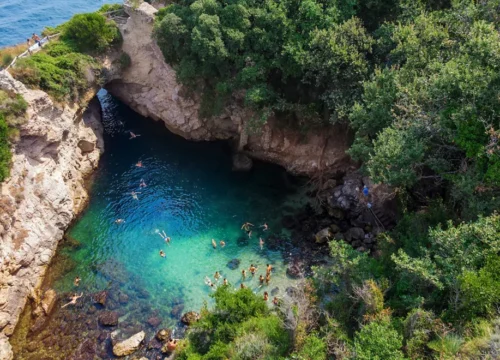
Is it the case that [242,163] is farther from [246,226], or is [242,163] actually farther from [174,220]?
[174,220]

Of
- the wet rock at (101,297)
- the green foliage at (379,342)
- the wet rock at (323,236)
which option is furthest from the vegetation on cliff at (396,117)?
the wet rock at (101,297)

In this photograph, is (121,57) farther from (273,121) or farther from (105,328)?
(105,328)

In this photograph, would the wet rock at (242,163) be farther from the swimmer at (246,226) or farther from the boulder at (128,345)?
the boulder at (128,345)

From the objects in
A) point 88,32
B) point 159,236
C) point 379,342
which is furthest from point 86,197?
point 379,342

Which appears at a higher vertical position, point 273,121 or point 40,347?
point 273,121

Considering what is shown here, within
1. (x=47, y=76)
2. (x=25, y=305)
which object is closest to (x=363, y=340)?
(x=25, y=305)

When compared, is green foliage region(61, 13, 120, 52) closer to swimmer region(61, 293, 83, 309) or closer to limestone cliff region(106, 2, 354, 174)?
limestone cliff region(106, 2, 354, 174)
